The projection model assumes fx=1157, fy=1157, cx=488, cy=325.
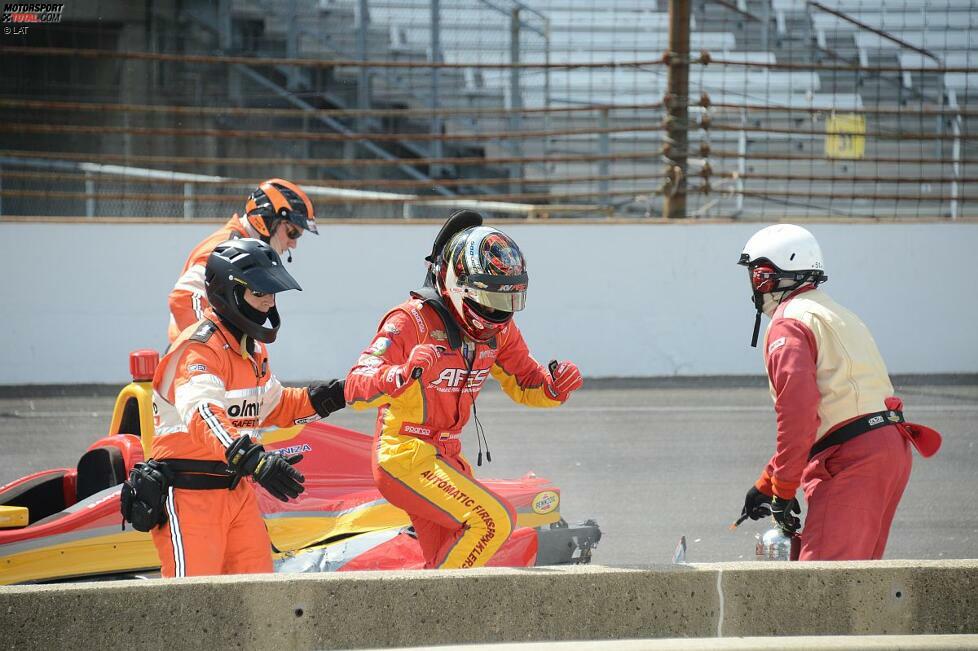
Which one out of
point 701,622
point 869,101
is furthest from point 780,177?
point 701,622

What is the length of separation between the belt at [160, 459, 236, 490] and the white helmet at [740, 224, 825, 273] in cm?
239

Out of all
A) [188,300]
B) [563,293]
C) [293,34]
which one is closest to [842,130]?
[563,293]

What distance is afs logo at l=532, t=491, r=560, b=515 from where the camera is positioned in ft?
18.2

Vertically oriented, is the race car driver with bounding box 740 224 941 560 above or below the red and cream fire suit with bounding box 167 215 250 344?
below

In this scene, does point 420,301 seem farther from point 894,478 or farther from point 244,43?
point 244,43

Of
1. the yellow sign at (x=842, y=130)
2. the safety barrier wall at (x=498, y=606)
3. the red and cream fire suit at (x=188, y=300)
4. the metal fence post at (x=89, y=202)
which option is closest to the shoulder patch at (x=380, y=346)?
the safety barrier wall at (x=498, y=606)

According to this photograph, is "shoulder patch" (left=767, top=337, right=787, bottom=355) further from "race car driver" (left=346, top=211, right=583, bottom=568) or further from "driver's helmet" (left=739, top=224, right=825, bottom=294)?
"race car driver" (left=346, top=211, right=583, bottom=568)

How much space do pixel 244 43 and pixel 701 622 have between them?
14456 millimetres

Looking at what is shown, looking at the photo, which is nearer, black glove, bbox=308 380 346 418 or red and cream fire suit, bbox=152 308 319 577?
red and cream fire suit, bbox=152 308 319 577

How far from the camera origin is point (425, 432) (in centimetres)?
480

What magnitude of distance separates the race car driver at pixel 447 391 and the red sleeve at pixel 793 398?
110 cm

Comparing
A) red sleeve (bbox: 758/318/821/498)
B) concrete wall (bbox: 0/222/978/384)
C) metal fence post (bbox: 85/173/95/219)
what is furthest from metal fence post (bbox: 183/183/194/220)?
red sleeve (bbox: 758/318/821/498)

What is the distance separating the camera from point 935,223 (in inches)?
474

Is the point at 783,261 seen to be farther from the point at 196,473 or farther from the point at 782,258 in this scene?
the point at 196,473
